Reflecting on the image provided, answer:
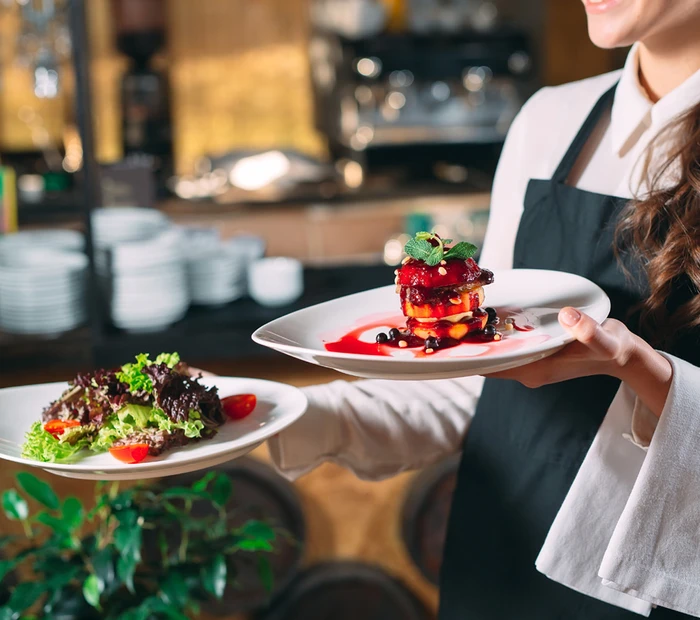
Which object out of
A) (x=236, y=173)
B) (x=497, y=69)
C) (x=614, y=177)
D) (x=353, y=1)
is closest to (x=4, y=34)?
(x=236, y=173)

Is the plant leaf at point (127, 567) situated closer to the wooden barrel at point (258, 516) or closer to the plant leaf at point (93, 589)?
the plant leaf at point (93, 589)

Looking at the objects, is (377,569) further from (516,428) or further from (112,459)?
(112,459)

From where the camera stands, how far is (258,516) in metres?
2.32

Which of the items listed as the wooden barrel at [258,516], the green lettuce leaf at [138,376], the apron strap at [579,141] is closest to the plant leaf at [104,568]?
the green lettuce leaf at [138,376]

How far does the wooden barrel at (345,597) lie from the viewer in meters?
2.40

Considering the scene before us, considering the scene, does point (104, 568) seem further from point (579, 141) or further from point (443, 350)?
point (579, 141)

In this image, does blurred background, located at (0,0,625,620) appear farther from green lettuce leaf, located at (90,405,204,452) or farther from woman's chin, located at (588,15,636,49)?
woman's chin, located at (588,15,636,49)

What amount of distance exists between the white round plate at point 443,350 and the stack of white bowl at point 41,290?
1220mm

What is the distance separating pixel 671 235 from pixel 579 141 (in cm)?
25

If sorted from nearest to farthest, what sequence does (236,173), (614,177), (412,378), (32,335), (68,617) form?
(412,378) → (614,177) → (68,617) → (32,335) → (236,173)

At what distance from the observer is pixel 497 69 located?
5.05m

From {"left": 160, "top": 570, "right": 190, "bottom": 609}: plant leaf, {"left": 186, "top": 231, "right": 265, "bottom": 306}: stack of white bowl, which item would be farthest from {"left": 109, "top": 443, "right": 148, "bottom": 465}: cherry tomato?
{"left": 186, "top": 231, "right": 265, "bottom": 306}: stack of white bowl

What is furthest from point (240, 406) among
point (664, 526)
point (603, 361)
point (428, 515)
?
point (428, 515)

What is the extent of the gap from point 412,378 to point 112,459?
1.19ft
